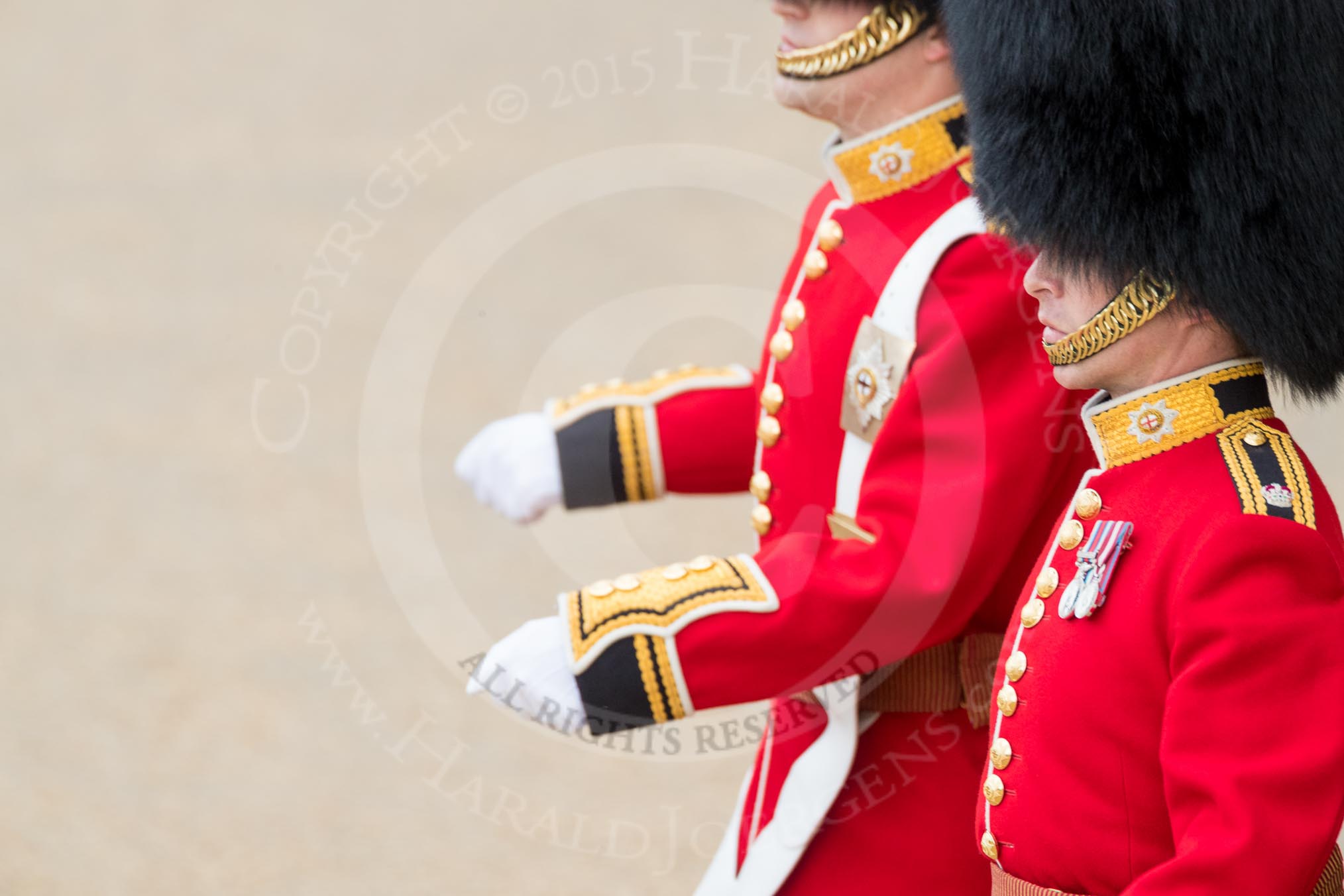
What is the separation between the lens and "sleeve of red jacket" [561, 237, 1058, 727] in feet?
5.14

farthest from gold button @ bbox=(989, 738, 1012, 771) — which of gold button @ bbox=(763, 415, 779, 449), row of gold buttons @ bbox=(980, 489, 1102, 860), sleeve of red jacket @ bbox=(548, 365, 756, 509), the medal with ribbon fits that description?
sleeve of red jacket @ bbox=(548, 365, 756, 509)

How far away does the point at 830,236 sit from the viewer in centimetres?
182

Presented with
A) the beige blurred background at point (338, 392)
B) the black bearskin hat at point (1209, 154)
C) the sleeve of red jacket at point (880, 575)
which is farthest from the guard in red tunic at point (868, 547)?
the beige blurred background at point (338, 392)

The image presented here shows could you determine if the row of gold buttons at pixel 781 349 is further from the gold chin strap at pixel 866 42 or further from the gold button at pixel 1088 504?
the gold button at pixel 1088 504

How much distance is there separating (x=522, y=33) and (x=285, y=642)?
4572 mm

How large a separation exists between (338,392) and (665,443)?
3.00m

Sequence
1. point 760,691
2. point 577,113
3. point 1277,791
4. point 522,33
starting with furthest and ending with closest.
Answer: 1. point 522,33
2. point 577,113
3. point 760,691
4. point 1277,791

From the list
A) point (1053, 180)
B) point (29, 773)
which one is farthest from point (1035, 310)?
point (29, 773)

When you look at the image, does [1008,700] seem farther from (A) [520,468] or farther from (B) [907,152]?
(A) [520,468]

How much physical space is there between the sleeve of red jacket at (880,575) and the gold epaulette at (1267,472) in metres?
0.29

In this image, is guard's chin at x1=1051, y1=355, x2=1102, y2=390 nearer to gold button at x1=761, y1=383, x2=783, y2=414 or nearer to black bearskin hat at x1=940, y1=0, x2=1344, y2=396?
black bearskin hat at x1=940, y1=0, x2=1344, y2=396

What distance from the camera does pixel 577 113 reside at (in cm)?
714

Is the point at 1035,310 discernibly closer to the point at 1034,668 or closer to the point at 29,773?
the point at 1034,668

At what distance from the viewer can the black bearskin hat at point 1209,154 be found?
4.15ft
